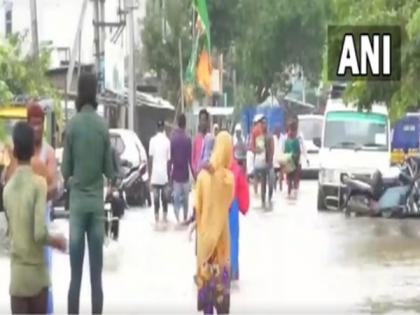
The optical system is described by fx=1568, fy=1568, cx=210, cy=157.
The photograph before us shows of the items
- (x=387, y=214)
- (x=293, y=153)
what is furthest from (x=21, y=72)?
(x=387, y=214)

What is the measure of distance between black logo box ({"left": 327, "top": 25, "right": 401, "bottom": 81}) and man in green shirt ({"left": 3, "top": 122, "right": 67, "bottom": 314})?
9597mm

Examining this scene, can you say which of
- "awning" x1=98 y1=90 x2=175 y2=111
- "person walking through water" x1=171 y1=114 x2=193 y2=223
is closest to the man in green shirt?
"person walking through water" x1=171 y1=114 x2=193 y2=223

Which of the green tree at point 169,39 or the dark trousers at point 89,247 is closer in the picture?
the dark trousers at point 89,247

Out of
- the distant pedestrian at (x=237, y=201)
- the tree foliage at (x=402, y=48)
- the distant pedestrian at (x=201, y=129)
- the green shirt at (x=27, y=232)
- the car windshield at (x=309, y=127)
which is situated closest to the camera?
the green shirt at (x=27, y=232)

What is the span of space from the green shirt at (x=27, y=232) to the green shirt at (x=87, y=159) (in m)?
2.42

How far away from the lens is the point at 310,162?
48.9m

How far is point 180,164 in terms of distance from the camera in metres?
24.2

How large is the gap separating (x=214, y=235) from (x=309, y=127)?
37337 millimetres

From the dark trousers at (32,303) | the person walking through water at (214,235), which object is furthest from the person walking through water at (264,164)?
the dark trousers at (32,303)

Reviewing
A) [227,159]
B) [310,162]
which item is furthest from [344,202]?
[310,162]

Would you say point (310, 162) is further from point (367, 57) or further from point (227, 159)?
point (227, 159)

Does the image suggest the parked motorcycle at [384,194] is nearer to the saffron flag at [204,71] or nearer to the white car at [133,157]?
the white car at [133,157]

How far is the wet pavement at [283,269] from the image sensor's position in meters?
15.2

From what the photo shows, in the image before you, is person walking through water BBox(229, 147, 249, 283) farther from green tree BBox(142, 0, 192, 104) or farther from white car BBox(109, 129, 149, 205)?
green tree BBox(142, 0, 192, 104)
